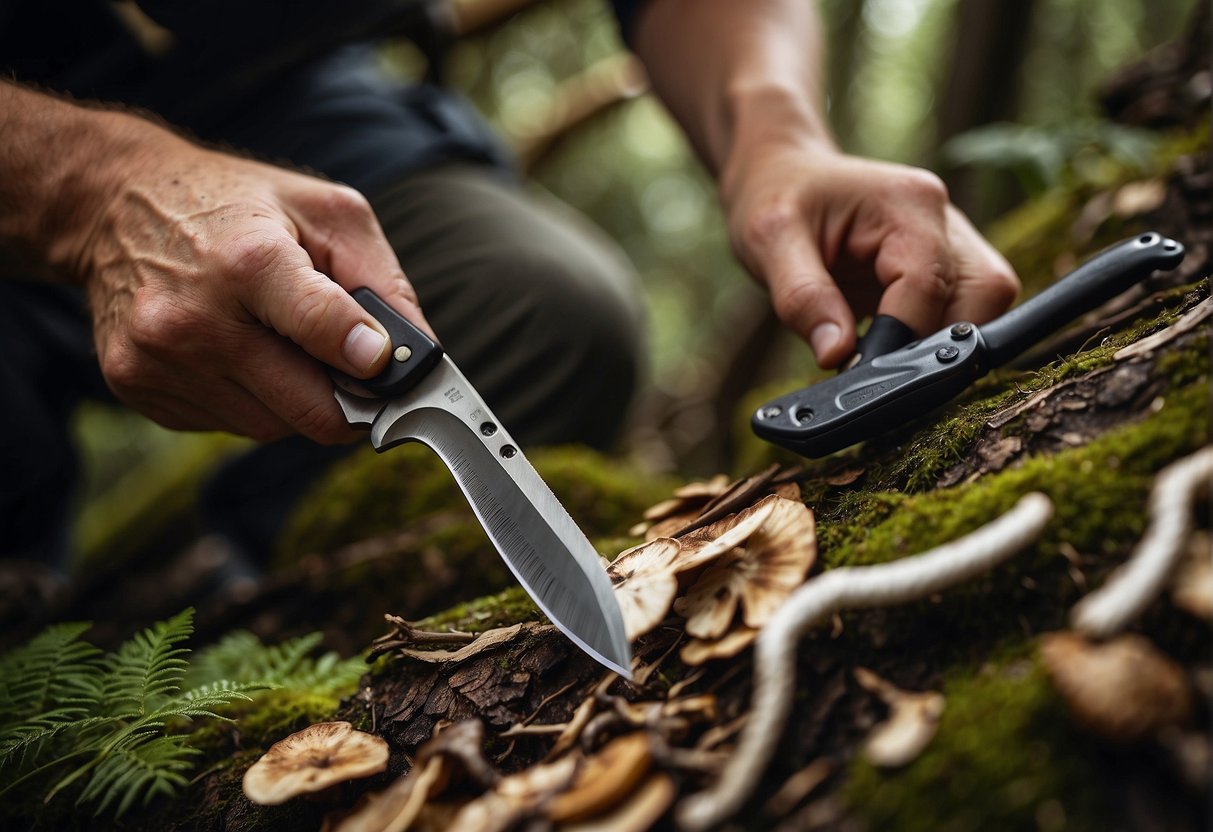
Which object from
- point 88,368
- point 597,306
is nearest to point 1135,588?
point 597,306

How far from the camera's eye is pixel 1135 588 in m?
1.00

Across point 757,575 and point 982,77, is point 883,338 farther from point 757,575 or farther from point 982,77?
point 982,77

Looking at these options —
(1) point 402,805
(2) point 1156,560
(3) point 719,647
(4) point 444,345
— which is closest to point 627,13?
(4) point 444,345

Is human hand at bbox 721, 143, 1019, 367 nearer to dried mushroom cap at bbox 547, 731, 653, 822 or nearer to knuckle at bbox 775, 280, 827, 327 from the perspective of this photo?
knuckle at bbox 775, 280, 827, 327

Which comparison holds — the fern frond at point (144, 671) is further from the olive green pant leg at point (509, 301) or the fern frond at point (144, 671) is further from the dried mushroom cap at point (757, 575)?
the olive green pant leg at point (509, 301)

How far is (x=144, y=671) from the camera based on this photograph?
1668 millimetres

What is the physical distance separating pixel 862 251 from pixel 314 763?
191cm

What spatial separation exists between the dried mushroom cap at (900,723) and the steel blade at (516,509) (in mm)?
434

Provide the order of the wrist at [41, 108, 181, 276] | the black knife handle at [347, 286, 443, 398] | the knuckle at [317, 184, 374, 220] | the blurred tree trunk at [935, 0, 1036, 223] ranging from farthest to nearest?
1. the blurred tree trunk at [935, 0, 1036, 223]
2. the wrist at [41, 108, 181, 276]
3. the knuckle at [317, 184, 374, 220]
4. the black knife handle at [347, 286, 443, 398]

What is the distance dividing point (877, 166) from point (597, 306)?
5.79 ft

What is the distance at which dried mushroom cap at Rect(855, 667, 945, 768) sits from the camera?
106cm

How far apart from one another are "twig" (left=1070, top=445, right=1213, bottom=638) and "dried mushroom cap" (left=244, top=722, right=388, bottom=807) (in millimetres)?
1221

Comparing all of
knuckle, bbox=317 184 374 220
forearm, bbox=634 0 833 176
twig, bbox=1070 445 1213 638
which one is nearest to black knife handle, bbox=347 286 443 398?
knuckle, bbox=317 184 374 220

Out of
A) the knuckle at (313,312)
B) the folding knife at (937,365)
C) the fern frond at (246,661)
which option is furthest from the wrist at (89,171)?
the folding knife at (937,365)
